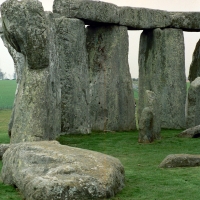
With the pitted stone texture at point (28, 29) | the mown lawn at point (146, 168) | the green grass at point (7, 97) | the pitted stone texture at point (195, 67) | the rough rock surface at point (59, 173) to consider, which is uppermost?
the pitted stone texture at point (28, 29)

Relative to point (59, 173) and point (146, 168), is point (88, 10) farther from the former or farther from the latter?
point (59, 173)

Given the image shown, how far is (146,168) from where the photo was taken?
10.7 meters

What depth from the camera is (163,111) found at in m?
20.7

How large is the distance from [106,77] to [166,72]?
8.76ft

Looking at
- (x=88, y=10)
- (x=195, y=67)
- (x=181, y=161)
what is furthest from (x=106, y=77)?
(x=181, y=161)

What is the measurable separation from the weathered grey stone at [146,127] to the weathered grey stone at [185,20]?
264 inches

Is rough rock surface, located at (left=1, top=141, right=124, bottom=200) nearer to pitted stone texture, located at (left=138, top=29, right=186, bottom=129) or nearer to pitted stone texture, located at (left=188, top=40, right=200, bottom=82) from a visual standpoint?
pitted stone texture, located at (left=138, top=29, right=186, bottom=129)

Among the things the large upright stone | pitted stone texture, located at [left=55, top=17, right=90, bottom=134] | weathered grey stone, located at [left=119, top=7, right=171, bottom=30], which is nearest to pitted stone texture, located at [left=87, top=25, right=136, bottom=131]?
weathered grey stone, located at [left=119, top=7, right=171, bottom=30]

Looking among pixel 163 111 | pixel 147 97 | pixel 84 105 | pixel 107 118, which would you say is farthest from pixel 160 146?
pixel 163 111

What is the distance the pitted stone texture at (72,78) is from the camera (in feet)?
56.4

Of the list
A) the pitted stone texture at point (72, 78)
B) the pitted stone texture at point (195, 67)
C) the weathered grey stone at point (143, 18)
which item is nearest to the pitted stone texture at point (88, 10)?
the pitted stone texture at point (72, 78)

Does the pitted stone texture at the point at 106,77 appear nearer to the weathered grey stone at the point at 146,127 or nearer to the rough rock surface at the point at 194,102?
the rough rock surface at the point at 194,102

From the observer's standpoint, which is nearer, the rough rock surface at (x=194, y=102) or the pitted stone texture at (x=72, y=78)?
the pitted stone texture at (x=72, y=78)

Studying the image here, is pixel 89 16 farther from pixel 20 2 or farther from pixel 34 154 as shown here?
pixel 34 154
